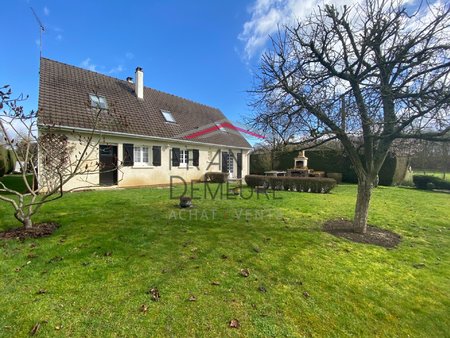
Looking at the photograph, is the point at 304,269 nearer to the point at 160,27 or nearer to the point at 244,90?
the point at 244,90

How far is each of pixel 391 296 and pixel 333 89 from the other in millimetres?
4317

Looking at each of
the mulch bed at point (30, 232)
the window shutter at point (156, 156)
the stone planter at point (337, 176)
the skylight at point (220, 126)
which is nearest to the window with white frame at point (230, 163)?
the skylight at point (220, 126)

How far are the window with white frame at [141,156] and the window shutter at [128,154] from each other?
0.30 metres

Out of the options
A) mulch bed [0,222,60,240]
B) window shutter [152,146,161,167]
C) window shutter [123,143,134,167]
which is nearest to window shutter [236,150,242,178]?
window shutter [152,146,161,167]

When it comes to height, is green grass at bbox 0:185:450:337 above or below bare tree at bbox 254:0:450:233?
below

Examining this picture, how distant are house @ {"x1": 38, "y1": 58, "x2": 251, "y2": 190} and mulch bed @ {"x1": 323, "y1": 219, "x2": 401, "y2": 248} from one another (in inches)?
295

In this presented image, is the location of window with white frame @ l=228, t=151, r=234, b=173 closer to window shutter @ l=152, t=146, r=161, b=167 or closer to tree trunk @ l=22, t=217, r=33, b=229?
window shutter @ l=152, t=146, r=161, b=167

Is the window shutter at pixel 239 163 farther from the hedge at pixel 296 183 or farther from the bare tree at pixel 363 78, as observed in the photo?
the bare tree at pixel 363 78

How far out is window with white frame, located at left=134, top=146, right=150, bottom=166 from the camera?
12953mm

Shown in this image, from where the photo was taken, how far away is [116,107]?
43.1 feet

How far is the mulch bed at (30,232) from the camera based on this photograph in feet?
14.5

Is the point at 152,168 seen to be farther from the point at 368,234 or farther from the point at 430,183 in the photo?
the point at 430,183

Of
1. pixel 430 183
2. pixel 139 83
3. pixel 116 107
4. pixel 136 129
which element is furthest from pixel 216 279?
pixel 430 183

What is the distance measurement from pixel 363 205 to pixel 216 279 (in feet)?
13.6
